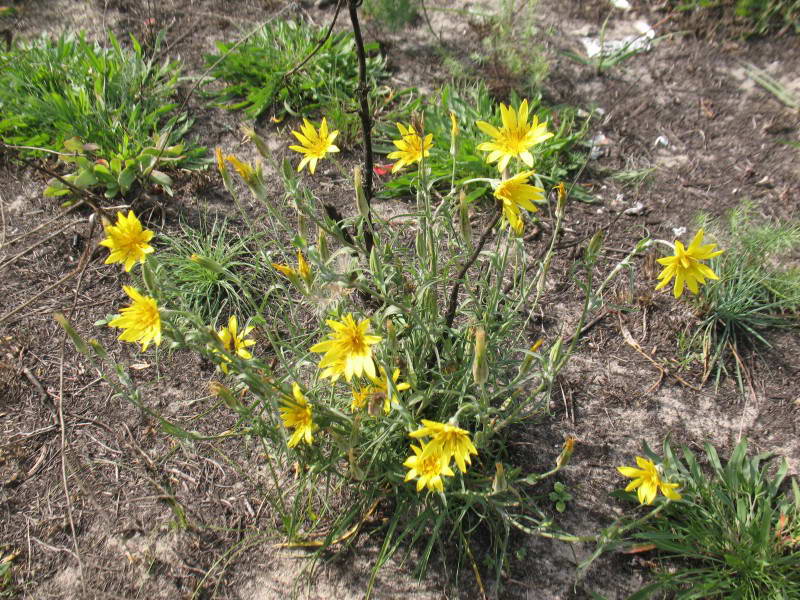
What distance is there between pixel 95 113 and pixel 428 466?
275cm

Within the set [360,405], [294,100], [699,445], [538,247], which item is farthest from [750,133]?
[360,405]

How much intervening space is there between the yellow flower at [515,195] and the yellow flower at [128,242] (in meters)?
1.06

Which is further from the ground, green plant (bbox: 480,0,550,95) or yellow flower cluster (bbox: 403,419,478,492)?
green plant (bbox: 480,0,550,95)

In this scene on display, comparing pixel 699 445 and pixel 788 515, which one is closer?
pixel 788 515

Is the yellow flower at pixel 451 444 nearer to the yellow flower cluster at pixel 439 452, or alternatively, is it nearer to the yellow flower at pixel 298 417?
the yellow flower cluster at pixel 439 452

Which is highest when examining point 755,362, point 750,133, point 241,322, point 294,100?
point 750,133

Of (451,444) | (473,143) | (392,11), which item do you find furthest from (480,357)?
(392,11)

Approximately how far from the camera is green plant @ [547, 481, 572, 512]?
85.4 inches

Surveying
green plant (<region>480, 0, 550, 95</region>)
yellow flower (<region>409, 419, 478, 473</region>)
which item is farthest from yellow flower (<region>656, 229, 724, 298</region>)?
green plant (<region>480, 0, 550, 95</region>)

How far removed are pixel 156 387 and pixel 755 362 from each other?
2.60 meters

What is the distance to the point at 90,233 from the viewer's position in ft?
10.1

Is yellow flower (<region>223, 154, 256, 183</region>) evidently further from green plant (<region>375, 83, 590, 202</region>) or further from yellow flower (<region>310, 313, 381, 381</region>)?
green plant (<region>375, 83, 590, 202</region>)

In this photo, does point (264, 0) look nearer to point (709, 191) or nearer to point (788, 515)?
→ point (709, 191)

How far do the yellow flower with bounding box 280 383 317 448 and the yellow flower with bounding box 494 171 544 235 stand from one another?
80cm
